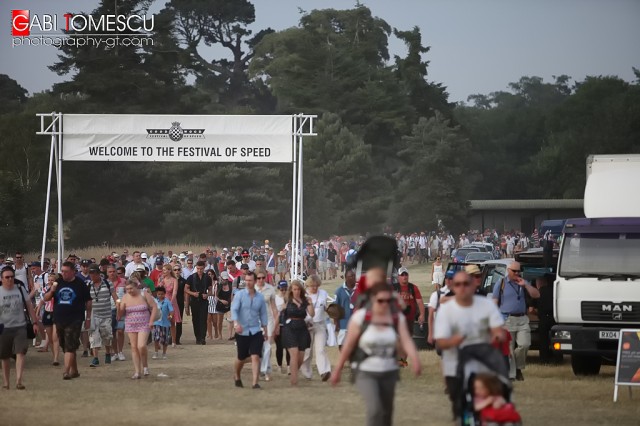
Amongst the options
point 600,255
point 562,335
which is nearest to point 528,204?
point 600,255

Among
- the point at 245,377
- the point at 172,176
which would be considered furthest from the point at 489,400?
the point at 172,176

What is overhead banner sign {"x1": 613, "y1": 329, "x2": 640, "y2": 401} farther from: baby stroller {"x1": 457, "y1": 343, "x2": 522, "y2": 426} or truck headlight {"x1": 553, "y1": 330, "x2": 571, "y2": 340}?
baby stroller {"x1": 457, "y1": 343, "x2": 522, "y2": 426}

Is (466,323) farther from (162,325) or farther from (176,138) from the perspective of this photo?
(176,138)

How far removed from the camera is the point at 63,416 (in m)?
15.9

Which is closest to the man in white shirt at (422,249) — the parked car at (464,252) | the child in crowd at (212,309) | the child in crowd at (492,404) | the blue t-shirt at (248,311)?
the parked car at (464,252)

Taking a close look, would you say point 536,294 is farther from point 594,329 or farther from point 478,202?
point 478,202

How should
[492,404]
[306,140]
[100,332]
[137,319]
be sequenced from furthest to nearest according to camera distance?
1. [306,140]
2. [100,332]
3. [137,319]
4. [492,404]

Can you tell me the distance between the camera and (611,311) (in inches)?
774

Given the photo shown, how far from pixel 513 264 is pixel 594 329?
1.59 m

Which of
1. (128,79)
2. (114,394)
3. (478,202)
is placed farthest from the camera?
(478,202)

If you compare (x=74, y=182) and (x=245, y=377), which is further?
(x=74, y=182)

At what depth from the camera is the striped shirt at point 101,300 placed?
22.8 m

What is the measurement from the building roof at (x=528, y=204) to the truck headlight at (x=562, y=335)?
9388cm

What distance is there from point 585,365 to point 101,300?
8587 millimetres
